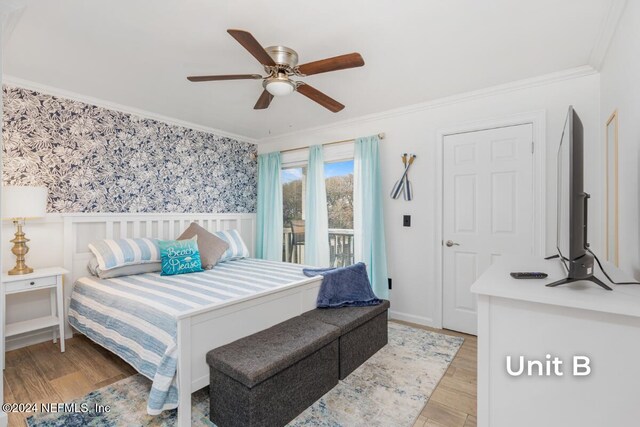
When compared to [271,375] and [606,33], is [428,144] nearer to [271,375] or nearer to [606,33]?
[606,33]

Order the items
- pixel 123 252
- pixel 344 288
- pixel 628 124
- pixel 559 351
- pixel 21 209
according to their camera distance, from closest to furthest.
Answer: pixel 559 351
pixel 628 124
pixel 21 209
pixel 344 288
pixel 123 252

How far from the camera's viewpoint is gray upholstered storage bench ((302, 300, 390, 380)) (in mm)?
2365

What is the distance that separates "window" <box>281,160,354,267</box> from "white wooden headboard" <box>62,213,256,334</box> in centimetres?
102

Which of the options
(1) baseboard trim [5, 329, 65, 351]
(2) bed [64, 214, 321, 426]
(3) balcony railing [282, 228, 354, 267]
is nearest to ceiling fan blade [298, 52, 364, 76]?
(2) bed [64, 214, 321, 426]

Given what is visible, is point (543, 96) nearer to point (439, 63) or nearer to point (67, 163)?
point (439, 63)

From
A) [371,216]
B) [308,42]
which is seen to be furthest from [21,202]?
[371,216]

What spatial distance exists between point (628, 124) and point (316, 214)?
3063 mm

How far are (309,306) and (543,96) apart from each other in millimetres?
2741

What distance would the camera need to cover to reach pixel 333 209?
4.25 meters

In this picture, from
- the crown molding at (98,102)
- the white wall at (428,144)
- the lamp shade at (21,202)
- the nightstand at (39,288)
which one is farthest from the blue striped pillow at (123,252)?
the white wall at (428,144)

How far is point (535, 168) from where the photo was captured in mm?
2826

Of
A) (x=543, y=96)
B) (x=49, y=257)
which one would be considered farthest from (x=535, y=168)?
(x=49, y=257)

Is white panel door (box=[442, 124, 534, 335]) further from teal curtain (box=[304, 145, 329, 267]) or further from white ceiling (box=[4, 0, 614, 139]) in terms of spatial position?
teal curtain (box=[304, 145, 329, 267])

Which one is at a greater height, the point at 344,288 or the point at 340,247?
the point at 340,247
